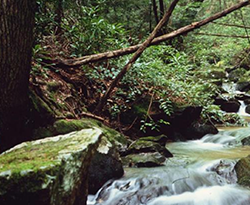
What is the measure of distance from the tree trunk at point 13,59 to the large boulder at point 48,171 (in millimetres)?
728

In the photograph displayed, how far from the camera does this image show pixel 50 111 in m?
3.34

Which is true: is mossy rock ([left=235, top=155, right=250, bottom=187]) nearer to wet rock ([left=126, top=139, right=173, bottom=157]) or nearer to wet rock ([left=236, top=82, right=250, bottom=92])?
Answer: wet rock ([left=126, top=139, right=173, bottom=157])

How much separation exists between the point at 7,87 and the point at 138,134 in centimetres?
342

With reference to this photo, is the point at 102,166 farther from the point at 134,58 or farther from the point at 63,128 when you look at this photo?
the point at 134,58

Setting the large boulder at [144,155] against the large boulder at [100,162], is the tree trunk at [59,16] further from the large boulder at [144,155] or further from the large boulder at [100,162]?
the large boulder at [144,155]

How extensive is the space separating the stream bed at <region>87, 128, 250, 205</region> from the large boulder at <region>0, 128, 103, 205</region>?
1.01 m

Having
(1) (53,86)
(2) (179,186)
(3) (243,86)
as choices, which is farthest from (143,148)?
(3) (243,86)

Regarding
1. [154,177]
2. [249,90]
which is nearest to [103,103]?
[154,177]

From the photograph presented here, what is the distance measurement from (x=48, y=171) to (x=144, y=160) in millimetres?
2419

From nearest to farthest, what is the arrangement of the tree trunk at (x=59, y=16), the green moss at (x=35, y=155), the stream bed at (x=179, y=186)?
1. the green moss at (x=35, y=155)
2. the stream bed at (x=179, y=186)
3. the tree trunk at (x=59, y=16)

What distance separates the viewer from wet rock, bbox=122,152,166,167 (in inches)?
145

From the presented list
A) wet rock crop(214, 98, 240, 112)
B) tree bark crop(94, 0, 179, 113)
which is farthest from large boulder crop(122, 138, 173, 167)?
wet rock crop(214, 98, 240, 112)

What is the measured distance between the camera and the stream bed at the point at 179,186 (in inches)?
113

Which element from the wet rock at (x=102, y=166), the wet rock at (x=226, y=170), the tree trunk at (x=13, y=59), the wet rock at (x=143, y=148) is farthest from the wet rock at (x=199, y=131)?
the tree trunk at (x=13, y=59)
